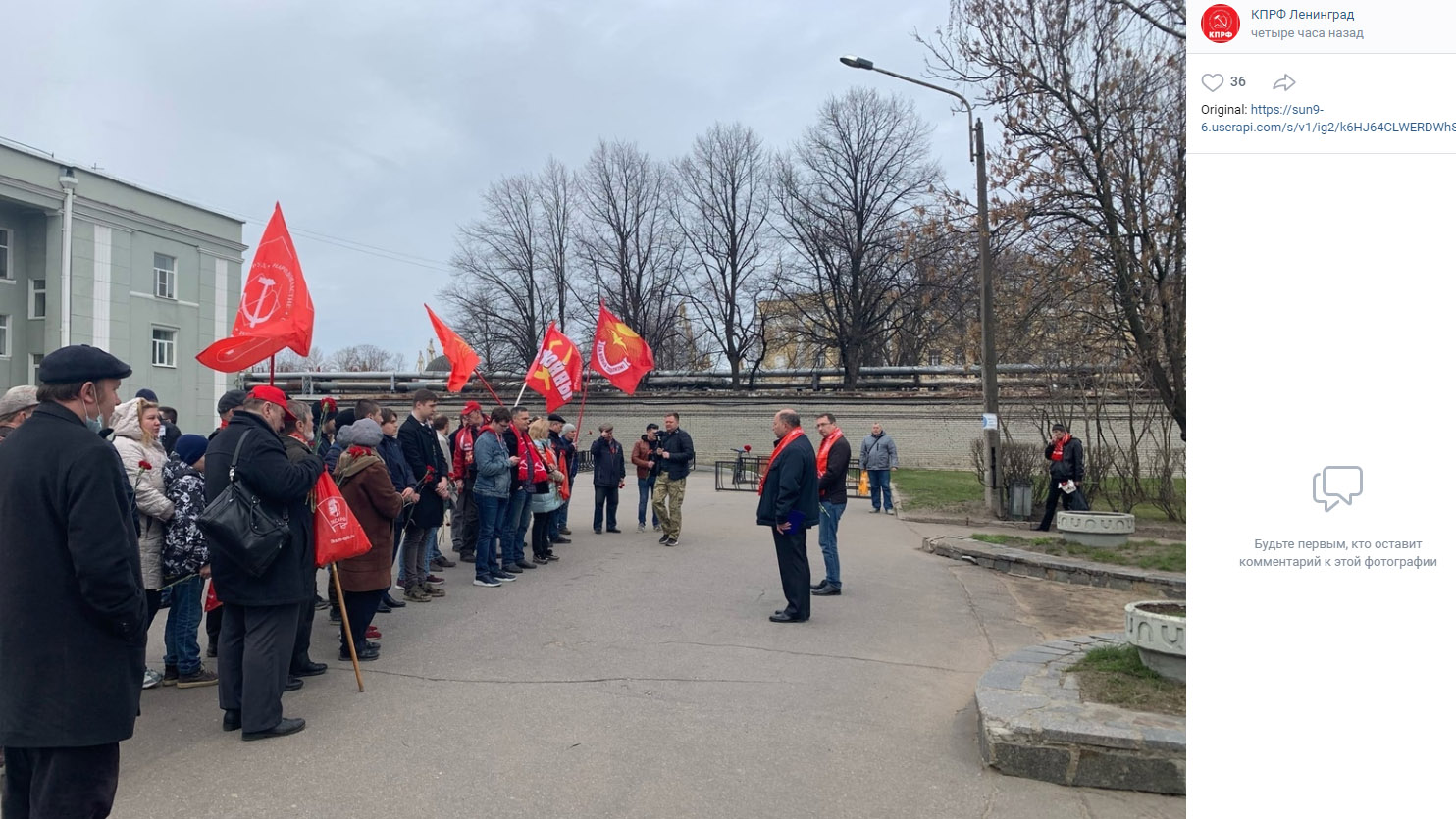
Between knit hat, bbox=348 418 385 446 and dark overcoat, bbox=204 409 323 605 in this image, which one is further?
knit hat, bbox=348 418 385 446

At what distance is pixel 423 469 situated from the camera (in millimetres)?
8828

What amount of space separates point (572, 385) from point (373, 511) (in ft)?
26.9

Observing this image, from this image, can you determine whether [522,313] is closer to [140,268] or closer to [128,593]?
[140,268]

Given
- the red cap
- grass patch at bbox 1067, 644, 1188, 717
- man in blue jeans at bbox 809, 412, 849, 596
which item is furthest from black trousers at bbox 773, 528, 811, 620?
the red cap

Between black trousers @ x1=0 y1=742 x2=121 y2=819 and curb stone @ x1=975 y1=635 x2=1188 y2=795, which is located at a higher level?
black trousers @ x1=0 y1=742 x2=121 y2=819

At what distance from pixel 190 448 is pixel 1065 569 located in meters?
9.13

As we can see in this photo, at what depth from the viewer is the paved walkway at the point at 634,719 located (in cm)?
422

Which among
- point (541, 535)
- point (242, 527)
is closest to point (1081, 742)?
point (242, 527)

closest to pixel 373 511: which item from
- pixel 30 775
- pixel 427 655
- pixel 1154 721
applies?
pixel 427 655

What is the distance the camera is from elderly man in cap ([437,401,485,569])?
10320 mm

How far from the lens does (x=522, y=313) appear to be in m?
46.0

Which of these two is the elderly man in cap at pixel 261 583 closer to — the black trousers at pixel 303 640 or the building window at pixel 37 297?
the black trousers at pixel 303 640

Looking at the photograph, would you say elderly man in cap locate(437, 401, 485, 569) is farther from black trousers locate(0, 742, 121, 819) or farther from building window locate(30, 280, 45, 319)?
building window locate(30, 280, 45, 319)

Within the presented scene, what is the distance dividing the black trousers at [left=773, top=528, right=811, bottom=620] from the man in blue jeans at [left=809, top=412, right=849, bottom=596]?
1.23 m
